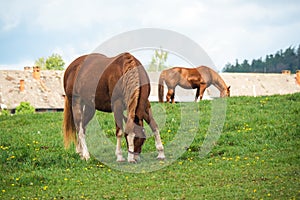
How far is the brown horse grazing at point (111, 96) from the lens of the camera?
976 cm

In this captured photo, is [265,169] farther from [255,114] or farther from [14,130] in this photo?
[14,130]

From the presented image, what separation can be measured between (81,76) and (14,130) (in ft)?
20.4

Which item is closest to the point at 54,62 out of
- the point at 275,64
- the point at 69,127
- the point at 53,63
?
the point at 53,63

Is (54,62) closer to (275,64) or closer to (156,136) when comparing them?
(275,64)

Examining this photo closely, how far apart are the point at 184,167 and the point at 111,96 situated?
2.26 m

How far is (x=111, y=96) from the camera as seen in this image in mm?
10281

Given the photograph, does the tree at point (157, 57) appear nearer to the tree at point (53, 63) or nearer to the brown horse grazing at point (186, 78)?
the brown horse grazing at point (186, 78)

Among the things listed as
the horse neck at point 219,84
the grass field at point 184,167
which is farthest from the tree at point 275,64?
the grass field at point 184,167

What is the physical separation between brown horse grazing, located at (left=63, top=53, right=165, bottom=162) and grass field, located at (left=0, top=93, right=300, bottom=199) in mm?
578

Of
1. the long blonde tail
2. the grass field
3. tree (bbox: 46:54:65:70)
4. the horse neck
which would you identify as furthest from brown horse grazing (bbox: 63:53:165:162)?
tree (bbox: 46:54:65:70)

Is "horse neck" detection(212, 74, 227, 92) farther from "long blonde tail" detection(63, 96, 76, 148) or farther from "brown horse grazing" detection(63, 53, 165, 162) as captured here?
"long blonde tail" detection(63, 96, 76, 148)

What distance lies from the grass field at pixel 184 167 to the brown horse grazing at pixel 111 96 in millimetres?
578

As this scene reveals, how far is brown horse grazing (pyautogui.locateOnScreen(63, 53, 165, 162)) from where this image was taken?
32.0 feet

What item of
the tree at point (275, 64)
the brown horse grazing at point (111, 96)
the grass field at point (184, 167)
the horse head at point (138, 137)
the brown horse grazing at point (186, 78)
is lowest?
the grass field at point (184, 167)
